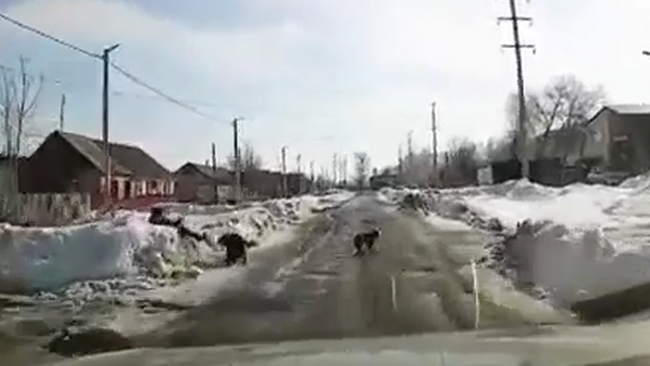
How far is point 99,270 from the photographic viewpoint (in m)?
21.1

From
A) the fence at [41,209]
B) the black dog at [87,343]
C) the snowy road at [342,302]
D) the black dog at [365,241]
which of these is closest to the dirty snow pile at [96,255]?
the snowy road at [342,302]

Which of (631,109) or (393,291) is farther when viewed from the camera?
(631,109)

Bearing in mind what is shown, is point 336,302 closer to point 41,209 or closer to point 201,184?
point 41,209

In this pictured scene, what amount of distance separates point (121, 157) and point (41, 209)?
168ft

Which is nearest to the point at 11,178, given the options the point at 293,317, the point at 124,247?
the point at 124,247

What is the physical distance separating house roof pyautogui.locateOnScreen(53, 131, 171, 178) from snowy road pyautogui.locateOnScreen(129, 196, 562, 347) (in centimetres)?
Result: 5307

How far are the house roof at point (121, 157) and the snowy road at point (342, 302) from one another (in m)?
53.1

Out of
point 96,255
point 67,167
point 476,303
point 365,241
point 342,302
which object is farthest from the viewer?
point 67,167

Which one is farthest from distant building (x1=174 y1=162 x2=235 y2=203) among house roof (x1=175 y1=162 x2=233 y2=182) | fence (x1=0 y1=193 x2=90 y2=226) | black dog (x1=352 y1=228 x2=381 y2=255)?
black dog (x1=352 y1=228 x2=381 y2=255)

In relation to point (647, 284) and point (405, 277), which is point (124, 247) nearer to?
point (405, 277)

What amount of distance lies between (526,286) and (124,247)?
9422 millimetres

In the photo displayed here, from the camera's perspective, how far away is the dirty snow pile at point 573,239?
16.9 meters

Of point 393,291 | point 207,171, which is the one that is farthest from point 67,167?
point 393,291

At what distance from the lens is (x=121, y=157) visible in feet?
317
